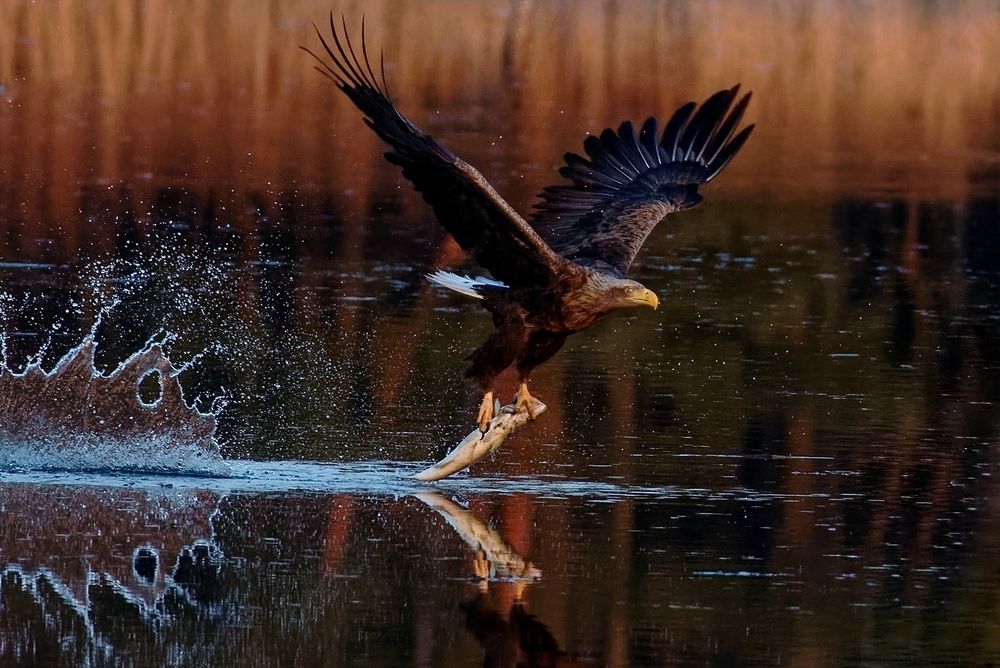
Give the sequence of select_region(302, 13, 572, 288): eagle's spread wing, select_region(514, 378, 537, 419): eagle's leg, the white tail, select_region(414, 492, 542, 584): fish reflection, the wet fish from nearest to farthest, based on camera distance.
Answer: select_region(414, 492, 542, 584): fish reflection < select_region(302, 13, 572, 288): eagle's spread wing < the wet fish < select_region(514, 378, 537, 419): eagle's leg < the white tail

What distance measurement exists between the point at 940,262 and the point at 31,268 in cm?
712

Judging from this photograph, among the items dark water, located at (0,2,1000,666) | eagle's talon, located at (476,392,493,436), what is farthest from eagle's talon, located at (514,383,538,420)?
dark water, located at (0,2,1000,666)

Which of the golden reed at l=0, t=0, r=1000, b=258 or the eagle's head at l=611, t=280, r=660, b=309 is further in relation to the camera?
the golden reed at l=0, t=0, r=1000, b=258

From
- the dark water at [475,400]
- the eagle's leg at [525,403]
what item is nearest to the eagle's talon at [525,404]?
the eagle's leg at [525,403]

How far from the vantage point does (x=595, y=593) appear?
8.27 metres

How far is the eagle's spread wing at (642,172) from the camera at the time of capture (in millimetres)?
11688

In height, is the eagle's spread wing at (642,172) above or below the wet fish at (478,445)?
above

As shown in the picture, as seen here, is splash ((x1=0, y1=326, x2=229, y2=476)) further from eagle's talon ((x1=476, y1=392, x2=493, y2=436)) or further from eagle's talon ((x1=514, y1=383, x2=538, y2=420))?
eagle's talon ((x1=514, y1=383, x2=538, y2=420))

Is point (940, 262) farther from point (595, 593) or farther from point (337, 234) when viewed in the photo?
point (595, 593)

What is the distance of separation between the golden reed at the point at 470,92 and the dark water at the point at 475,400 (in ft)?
0.38

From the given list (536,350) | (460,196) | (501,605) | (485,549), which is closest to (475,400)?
(536,350)

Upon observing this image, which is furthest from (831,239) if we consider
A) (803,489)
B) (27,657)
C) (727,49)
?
(727,49)

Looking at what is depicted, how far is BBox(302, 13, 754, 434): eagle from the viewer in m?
9.62

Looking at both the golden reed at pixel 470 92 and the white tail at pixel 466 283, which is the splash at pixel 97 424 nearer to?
the white tail at pixel 466 283
